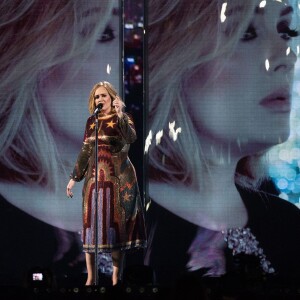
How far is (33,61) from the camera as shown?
378 inches

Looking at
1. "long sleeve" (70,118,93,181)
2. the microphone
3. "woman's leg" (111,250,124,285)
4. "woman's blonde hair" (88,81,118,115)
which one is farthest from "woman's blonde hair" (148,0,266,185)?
the microphone

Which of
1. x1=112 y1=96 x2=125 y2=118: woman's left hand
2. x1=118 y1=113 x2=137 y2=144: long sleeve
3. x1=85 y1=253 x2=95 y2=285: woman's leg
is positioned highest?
x1=112 y1=96 x2=125 y2=118: woman's left hand

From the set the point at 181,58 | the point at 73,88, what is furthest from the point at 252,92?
the point at 73,88

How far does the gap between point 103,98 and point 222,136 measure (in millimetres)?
1610

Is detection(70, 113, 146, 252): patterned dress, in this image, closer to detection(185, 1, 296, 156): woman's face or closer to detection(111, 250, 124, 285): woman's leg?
detection(111, 250, 124, 285): woman's leg

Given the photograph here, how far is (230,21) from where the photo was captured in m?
9.70

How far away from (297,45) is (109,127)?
257cm

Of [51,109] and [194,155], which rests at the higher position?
[51,109]

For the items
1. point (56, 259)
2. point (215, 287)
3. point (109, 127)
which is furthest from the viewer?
point (56, 259)

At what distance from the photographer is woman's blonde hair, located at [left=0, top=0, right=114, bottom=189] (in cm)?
953

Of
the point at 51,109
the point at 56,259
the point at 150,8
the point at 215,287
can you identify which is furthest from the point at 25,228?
the point at 215,287

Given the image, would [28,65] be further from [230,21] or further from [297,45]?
[297,45]

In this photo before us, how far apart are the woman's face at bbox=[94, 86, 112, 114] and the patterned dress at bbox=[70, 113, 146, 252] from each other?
111 mm

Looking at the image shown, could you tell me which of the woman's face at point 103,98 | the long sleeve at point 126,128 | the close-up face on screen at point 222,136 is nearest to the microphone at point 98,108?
the woman's face at point 103,98
